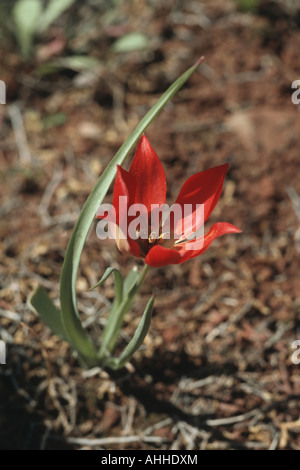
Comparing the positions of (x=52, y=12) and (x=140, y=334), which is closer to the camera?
(x=140, y=334)

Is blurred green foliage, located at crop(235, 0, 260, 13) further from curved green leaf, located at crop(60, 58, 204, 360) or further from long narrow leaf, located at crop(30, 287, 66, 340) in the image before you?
long narrow leaf, located at crop(30, 287, 66, 340)

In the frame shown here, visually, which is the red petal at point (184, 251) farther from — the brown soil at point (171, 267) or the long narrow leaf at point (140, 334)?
the brown soil at point (171, 267)

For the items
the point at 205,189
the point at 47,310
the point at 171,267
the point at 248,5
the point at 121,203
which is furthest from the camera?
the point at 248,5

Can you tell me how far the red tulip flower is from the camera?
3.83 feet

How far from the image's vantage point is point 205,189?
1.28 meters

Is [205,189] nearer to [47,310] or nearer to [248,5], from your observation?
[47,310]

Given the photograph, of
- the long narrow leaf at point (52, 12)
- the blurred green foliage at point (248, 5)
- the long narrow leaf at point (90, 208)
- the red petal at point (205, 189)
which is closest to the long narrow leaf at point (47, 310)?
the long narrow leaf at point (90, 208)

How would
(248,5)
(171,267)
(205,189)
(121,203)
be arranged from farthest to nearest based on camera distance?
(248,5)
(171,267)
(205,189)
(121,203)

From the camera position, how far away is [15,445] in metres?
1.64

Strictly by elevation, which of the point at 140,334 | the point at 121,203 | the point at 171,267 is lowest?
the point at 140,334

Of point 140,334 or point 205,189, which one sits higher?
point 205,189

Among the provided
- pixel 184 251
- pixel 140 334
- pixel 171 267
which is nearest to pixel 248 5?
pixel 171 267

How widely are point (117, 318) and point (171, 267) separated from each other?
629mm
